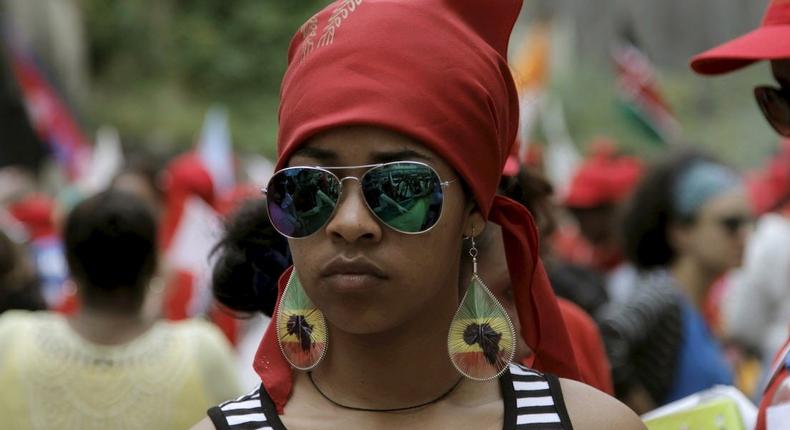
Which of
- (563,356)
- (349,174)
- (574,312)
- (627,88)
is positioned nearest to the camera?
(349,174)

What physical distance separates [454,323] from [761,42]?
106cm

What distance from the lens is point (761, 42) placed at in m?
3.23

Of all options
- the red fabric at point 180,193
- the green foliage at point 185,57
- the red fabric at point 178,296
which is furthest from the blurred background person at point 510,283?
the green foliage at point 185,57

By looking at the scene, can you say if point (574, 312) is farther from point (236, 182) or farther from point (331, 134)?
point (236, 182)

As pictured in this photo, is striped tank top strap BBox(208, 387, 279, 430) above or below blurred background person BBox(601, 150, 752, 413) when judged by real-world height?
above

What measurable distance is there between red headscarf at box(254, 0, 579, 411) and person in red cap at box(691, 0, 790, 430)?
0.70m

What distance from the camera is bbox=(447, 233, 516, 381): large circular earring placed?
2.67 m

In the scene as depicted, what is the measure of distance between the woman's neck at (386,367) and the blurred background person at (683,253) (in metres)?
2.63

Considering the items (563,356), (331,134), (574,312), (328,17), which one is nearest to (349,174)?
(331,134)

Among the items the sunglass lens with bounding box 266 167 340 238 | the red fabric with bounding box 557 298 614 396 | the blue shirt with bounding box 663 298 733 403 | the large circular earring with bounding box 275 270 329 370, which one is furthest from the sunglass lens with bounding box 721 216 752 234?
the sunglass lens with bounding box 266 167 340 238

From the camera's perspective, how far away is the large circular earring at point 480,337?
267cm

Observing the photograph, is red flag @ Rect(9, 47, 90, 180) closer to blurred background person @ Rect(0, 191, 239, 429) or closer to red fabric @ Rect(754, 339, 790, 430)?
blurred background person @ Rect(0, 191, 239, 429)

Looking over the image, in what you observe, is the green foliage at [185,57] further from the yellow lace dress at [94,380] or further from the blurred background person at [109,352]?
the yellow lace dress at [94,380]

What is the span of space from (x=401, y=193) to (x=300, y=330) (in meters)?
0.36
